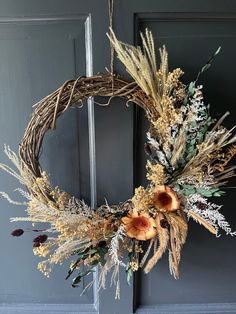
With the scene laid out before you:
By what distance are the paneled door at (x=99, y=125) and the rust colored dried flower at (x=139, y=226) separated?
0.65 feet

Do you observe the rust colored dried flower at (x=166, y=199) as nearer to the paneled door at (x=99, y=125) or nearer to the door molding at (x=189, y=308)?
the paneled door at (x=99, y=125)

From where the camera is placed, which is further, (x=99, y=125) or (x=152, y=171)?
(x=99, y=125)

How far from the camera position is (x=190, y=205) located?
0.94 metres

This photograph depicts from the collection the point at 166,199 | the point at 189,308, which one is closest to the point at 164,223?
the point at 166,199

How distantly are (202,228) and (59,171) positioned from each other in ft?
1.56

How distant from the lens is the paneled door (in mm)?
1054

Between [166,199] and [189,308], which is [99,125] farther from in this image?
[189,308]

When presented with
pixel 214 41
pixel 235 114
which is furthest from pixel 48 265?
pixel 214 41

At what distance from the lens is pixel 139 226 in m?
0.95

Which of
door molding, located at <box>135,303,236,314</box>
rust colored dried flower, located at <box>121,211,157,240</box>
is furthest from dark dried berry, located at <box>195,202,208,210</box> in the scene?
door molding, located at <box>135,303,236,314</box>

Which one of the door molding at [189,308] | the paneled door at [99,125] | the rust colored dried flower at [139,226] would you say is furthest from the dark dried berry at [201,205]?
the door molding at [189,308]

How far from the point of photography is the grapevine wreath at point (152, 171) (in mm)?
928

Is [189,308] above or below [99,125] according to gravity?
below

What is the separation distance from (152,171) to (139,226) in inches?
5.6
